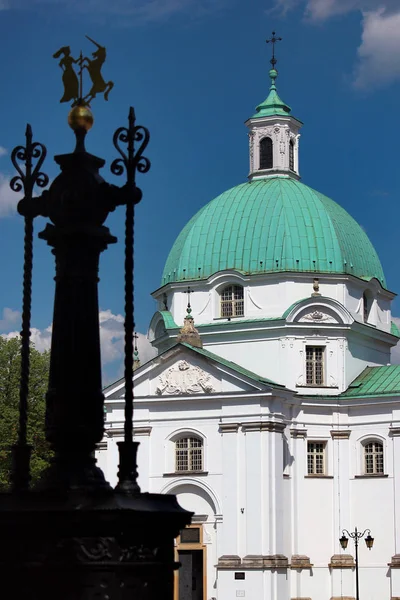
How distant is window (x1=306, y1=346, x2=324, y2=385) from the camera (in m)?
56.8

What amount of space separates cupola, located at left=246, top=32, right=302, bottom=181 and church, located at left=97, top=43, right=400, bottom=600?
964 millimetres

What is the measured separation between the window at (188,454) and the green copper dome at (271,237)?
7.87 metres

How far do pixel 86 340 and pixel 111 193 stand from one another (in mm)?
1748

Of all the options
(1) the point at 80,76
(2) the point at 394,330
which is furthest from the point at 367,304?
(1) the point at 80,76

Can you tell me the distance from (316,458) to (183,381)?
667 cm

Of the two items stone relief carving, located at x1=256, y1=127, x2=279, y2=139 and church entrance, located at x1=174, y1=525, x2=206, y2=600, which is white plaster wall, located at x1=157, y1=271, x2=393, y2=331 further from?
church entrance, located at x1=174, y1=525, x2=206, y2=600

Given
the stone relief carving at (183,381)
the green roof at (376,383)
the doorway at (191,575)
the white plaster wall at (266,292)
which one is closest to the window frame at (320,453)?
the green roof at (376,383)

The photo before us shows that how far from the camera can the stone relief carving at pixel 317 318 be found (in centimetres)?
5638

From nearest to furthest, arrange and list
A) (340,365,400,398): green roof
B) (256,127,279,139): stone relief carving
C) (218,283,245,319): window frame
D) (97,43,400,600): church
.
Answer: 1. (97,43,400,600): church
2. (340,365,400,398): green roof
3. (218,283,245,319): window frame
4. (256,127,279,139): stone relief carving

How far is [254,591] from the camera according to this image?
5109cm

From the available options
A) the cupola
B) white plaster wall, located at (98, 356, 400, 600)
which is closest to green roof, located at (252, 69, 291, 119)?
the cupola

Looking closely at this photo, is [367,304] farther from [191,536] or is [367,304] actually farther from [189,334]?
[191,536]

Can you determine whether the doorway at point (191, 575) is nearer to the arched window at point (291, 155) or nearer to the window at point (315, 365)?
the window at point (315, 365)

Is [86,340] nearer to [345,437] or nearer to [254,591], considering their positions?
[254,591]
